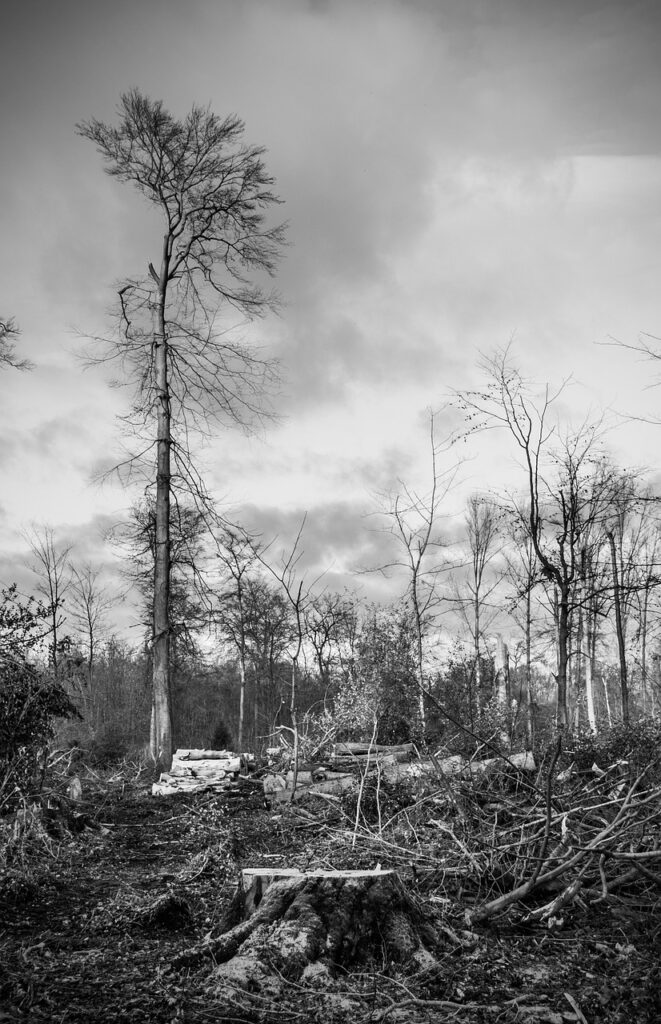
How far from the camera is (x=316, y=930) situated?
3.71 metres

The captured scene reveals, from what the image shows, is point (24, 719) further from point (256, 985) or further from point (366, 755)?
point (366, 755)

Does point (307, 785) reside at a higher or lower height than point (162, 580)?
lower

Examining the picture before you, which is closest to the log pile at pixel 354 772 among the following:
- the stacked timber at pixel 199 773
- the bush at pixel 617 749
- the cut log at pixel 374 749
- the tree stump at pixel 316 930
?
the cut log at pixel 374 749

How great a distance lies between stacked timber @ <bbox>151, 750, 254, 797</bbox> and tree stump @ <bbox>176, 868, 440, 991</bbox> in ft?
22.2

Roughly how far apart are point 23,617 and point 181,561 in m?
6.40

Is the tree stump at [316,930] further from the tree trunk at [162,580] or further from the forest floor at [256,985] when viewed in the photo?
the tree trunk at [162,580]

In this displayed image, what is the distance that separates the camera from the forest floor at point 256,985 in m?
3.31

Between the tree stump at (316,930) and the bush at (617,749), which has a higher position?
the bush at (617,749)

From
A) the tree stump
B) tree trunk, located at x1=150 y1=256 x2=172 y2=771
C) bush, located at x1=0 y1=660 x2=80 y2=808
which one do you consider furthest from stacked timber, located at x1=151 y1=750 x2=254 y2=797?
the tree stump

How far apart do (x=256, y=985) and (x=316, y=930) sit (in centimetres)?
40

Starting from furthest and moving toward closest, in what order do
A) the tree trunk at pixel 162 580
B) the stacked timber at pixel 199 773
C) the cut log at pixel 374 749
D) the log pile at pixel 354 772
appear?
the tree trunk at pixel 162 580
the cut log at pixel 374 749
the stacked timber at pixel 199 773
the log pile at pixel 354 772

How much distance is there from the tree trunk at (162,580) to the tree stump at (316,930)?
9599 millimetres

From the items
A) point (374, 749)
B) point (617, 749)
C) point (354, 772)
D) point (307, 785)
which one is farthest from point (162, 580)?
point (617, 749)

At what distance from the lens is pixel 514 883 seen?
4871mm
